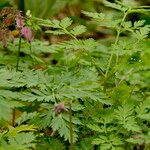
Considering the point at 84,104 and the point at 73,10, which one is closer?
the point at 84,104

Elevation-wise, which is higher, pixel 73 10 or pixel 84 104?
pixel 84 104

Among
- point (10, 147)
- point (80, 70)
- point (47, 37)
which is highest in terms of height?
point (80, 70)

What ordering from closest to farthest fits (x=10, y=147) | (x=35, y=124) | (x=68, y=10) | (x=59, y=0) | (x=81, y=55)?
(x=10, y=147)
(x=35, y=124)
(x=81, y=55)
(x=59, y=0)
(x=68, y=10)

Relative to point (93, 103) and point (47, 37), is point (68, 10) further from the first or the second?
point (93, 103)

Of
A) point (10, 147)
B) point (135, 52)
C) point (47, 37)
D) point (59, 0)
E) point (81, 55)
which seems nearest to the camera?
point (10, 147)

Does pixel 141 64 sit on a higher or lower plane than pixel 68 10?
→ higher

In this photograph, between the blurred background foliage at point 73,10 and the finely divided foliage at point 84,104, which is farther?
the blurred background foliage at point 73,10

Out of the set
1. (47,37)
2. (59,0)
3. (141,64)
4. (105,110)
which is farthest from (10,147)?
(47,37)

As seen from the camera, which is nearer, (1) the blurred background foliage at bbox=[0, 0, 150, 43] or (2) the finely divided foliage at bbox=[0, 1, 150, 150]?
(2) the finely divided foliage at bbox=[0, 1, 150, 150]

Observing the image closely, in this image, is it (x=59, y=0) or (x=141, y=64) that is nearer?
(x=141, y=64)
